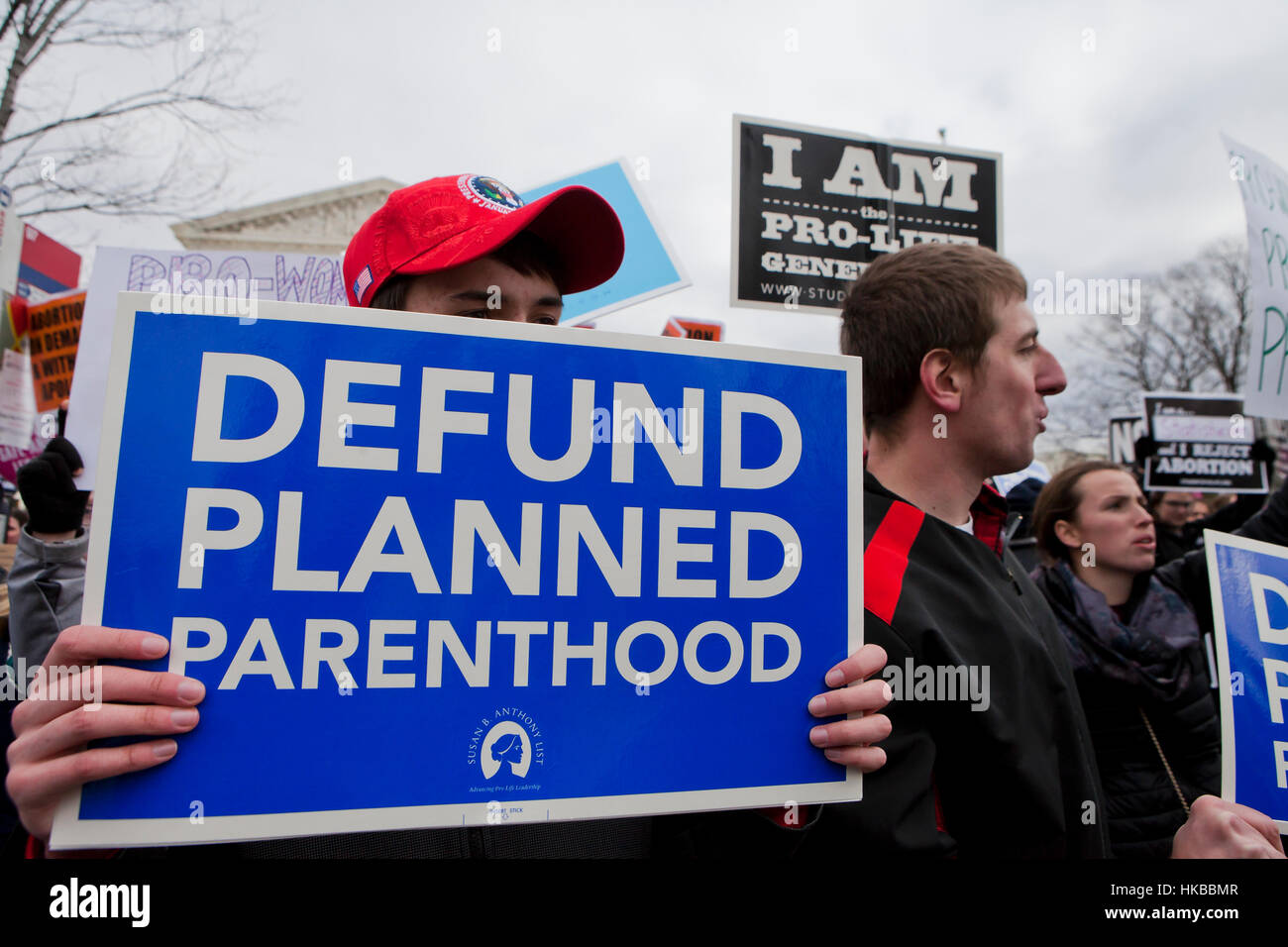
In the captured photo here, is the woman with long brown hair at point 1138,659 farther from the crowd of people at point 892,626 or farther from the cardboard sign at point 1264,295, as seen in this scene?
the cardboard sign at point 1264,295

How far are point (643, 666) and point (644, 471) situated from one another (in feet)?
0.97

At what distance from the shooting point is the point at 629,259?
2.97 metres

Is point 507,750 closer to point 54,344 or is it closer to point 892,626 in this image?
point 892,626

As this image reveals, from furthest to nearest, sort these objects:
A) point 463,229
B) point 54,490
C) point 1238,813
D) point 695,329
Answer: point 695,329, point 54,490, point 463,229, point 1238,813

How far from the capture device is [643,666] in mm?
1219

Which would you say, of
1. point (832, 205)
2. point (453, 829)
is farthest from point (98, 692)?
point (832, 205)

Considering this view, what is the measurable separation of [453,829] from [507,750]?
33 cm

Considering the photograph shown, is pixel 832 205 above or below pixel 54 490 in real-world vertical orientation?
above

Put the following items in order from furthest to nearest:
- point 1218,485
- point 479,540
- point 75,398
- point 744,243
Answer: point 1218,485 → point 744,243 → point 75,398 → point 479,540

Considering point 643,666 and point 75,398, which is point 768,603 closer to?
point 643,666

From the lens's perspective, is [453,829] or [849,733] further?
[453,829]

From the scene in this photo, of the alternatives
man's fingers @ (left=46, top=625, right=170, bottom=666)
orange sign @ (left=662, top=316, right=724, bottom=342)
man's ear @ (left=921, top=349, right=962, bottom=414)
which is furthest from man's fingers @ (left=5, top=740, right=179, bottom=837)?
orange sign @ (left=662, top=316, right=724, bottom=342)

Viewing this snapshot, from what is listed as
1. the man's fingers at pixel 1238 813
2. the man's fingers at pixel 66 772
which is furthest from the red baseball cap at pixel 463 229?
the man's fingers at pixel 1238 813

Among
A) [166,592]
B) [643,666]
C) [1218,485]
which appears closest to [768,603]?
[643,666]
